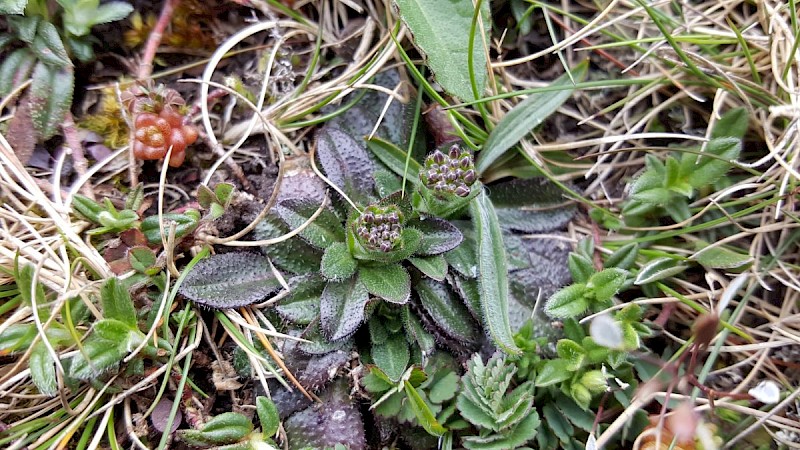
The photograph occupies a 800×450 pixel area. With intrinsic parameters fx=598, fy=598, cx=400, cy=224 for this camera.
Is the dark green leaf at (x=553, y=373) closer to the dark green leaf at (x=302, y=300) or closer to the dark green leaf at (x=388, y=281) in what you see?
the dark green leaf at (x=388, y=281)

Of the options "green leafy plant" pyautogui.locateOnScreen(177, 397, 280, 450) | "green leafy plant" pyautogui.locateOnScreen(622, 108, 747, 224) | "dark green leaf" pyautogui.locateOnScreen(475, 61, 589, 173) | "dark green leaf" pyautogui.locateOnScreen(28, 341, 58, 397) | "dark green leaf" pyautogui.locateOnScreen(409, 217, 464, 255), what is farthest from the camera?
"dark green leaf" pyautogui.locateOnScreen(475, 61, 589, 173)

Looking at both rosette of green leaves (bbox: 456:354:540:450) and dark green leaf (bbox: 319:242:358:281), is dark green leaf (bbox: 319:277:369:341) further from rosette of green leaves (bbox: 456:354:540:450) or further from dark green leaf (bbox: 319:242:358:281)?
rosette of green leaves (bbox: 456:354:540:450)

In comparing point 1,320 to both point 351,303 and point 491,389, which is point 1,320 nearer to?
point 351,303

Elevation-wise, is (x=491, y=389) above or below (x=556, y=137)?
below

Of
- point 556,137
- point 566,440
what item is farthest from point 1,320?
point 556,137

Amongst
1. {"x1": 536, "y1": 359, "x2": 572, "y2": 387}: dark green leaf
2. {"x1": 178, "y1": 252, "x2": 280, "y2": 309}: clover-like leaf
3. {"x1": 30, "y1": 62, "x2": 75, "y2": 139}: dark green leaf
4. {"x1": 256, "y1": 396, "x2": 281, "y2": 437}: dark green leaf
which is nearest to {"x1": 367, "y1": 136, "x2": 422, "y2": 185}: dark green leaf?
{"x1": 178, "y1": 252, "x2": 280, "y2": 309}: clover-like leaf
